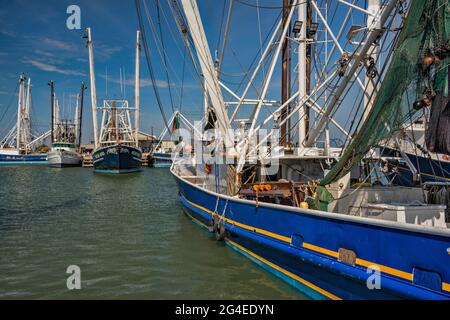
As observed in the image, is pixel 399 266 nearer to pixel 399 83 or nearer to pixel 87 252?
pixel 399 83

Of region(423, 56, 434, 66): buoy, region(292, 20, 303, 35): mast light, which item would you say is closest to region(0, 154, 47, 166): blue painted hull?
region(292, 20, 303, 35): mast light

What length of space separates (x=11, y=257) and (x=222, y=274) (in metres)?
5.74

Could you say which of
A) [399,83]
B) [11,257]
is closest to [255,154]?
[399,83]

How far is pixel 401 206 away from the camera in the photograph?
5.77m

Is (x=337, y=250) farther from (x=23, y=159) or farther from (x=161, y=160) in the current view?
(x=23, y=159)

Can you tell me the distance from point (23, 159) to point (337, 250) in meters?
76.9

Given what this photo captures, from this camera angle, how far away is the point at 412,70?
5109 millimetres

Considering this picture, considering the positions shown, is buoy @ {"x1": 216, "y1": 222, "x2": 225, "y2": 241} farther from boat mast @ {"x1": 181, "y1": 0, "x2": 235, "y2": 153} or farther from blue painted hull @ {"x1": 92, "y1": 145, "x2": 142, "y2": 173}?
blue painted hull @ {"x1": 92, "y1": 145, "x2": 142, "y2": 173}

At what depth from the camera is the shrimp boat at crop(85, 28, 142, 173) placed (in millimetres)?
43719

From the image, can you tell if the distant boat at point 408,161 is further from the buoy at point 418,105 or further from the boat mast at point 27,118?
the boat mast at point 27,118

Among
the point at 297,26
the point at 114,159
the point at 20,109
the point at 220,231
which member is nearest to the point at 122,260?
the point at 220,231

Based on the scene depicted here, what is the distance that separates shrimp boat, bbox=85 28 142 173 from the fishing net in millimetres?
40974

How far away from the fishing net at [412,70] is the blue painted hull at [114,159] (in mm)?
40850
